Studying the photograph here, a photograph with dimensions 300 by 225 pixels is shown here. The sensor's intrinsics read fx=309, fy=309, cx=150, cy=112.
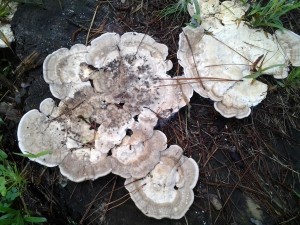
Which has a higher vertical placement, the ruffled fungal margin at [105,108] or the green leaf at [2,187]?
the ruffled fungal margin at [105,108]

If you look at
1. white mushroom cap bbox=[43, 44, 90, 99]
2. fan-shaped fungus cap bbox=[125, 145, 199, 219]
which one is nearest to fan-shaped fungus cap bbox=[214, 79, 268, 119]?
fan-shaped fungus cap bbox=[125, 145, 199, 219]

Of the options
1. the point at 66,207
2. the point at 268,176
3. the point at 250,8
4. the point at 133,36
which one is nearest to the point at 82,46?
the point at 133,36

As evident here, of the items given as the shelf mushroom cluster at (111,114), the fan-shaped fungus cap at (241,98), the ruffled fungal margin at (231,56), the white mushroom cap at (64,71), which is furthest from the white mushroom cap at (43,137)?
the fan-shaped fungus cap at (241,98)

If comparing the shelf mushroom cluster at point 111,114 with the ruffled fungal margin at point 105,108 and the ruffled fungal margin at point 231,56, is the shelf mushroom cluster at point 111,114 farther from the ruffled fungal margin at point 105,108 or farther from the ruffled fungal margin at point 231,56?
the ruffled fungal margin at point 231,56

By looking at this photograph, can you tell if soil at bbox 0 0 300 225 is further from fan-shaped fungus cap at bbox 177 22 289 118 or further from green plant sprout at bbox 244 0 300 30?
green plant sprout at bbox 244 0 300 30

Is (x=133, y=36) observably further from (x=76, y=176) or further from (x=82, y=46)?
(x=76, y=176)

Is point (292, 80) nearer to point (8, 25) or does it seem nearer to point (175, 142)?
point (175, 142)

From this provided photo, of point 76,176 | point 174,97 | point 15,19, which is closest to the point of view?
point 76,176

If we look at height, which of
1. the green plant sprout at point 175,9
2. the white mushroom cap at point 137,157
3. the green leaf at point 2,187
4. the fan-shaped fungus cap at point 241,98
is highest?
the green plant sprout at point 175,9
